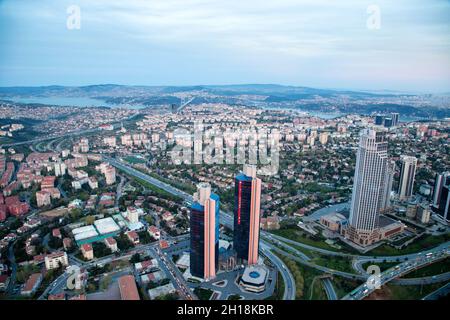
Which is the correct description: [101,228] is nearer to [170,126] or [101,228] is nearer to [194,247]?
[194,247]

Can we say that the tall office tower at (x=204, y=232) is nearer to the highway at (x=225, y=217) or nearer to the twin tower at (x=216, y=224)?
the twin tower at (x=216, y=224)

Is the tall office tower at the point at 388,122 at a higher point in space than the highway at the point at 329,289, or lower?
higher

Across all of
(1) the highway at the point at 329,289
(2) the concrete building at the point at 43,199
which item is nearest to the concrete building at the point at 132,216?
(2) the concrete building at the point at 43,199

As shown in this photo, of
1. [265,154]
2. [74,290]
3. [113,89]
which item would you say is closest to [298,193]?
[265,154]

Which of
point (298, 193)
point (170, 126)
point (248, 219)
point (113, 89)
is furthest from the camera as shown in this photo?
point (113, 89)

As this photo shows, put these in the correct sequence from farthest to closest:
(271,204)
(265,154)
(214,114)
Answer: (214,114) < (265,154) < (271,204)

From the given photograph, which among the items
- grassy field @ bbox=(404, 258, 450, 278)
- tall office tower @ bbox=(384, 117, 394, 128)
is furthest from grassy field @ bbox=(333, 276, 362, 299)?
tall office tower @ bbox=(384, 117, 394, 128)

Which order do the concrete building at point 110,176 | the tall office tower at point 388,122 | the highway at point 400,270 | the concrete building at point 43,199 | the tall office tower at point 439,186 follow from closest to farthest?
1. the highway at point 400,270
2. the tall office tower at point 439,186
3. the concrete building at point 43,199
4. the concrete building at point 110,176
5. the tall office tower at point 388,122
